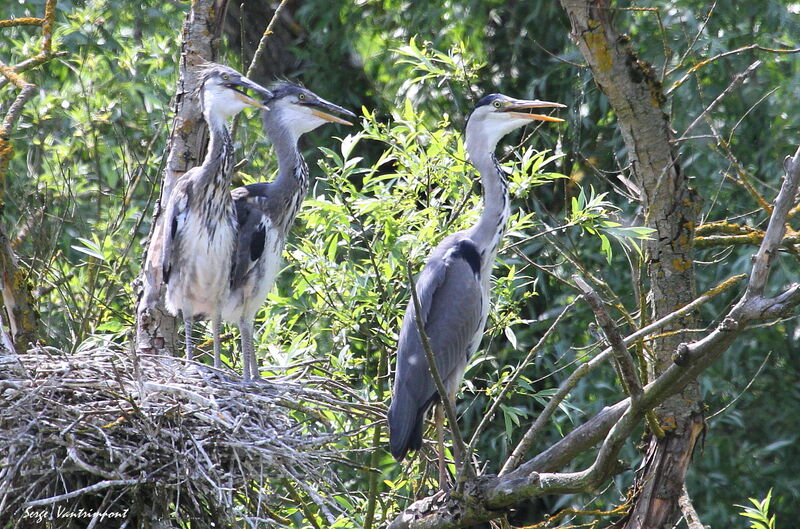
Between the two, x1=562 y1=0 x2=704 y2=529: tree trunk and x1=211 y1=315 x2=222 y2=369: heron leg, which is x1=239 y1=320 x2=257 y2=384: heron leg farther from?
x1=562 y1=0 x2=704 y2=529: tree trunk

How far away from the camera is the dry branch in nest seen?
283cm

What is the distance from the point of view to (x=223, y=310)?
3838mm

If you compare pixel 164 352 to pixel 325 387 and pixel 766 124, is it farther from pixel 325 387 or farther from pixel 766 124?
pixel 766 124

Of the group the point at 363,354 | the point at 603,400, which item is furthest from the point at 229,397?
the point at 603,400

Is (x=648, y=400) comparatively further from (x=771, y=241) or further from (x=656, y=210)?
(x=656, y=210)

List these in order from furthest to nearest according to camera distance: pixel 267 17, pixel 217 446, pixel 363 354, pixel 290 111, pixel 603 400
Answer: pixel 267 17 < pixel 603 400 < pixel 363 354 < pixel 290 111 < pixel 217 446


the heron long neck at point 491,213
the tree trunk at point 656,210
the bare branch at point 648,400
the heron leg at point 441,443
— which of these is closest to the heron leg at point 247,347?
the heron leg at point 441,443

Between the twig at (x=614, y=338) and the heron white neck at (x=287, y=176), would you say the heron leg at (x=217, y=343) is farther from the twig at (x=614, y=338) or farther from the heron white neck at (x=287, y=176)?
the twig at (x=614, y=338)

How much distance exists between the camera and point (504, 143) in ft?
19.1

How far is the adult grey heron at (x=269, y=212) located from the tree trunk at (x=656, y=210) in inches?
41.3

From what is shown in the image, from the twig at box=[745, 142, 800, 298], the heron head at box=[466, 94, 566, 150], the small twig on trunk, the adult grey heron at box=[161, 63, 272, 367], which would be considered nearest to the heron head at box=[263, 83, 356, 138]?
the adult grey heron at box=[161, 63, 272, 367]

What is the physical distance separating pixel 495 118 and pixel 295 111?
80 centimetres

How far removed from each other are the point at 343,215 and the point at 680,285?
3.79 feet

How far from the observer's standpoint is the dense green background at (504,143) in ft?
15.5
